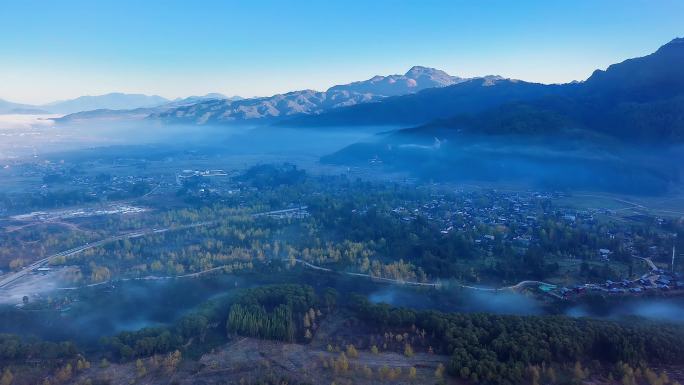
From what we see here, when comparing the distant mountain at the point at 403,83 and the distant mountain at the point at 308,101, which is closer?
the distant mountain at the point at 308,101

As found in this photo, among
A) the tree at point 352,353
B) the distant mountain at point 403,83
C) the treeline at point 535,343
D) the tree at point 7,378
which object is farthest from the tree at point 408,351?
the distant mountain at point 403,83

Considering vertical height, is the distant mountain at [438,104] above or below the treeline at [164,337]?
above

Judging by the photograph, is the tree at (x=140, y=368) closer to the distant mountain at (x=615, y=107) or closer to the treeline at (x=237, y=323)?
the treeline at (x=237, y=323)

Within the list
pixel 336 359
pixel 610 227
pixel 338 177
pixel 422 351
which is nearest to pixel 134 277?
pixel 336 359

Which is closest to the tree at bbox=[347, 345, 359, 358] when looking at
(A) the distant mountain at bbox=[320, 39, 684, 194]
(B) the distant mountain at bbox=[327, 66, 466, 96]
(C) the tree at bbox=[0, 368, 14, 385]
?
(C) the tree at bbox=[0, 368, 14, 385]

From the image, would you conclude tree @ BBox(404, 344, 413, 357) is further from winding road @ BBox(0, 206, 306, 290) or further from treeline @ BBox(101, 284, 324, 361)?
winding road @ BBox(0, 206, 306, 290)

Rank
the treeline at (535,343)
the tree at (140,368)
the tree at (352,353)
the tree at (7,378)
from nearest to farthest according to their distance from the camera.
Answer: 1. the tree at (7,378)
2. the treeline at (535,343)
3. the tree at (140,368)
4. the tree at (352,353)

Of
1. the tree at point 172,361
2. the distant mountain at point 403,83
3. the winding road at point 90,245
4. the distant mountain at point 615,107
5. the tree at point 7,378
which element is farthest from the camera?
the distant mountain at point 403,83
